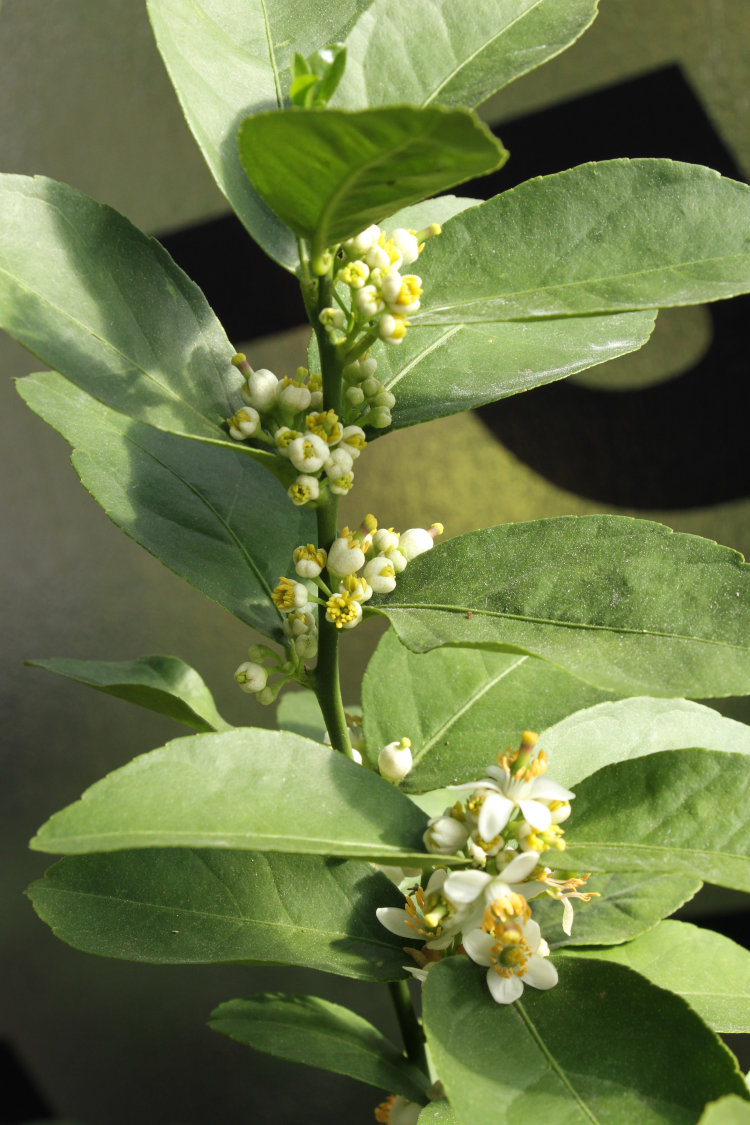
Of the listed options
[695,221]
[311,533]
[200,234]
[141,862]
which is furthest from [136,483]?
[200,234]

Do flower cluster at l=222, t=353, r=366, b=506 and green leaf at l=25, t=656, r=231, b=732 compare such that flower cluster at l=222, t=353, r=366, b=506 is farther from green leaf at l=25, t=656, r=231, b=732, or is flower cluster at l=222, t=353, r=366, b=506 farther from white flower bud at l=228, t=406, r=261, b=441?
green leaf at l=25, t=656, r=231, b=732

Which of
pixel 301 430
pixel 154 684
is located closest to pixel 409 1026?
pixel 154 684

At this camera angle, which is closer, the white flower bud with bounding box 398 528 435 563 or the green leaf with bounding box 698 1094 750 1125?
the green leaf with bounding box 698 1094 750 1125

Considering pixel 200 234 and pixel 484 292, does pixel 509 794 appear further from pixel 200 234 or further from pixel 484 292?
pixel 200 234

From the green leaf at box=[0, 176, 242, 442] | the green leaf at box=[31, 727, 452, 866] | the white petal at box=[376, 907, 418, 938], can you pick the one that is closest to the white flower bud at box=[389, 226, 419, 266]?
the green leaf at box=[0, 176, 242, 442]

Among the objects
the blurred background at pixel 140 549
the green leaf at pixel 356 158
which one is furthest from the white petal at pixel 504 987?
the blurred background at pixel 140 549

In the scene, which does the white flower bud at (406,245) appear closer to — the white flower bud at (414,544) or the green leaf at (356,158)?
the green leaf at (356,158)

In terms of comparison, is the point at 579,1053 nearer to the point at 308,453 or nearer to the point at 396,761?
the point at 396,761
